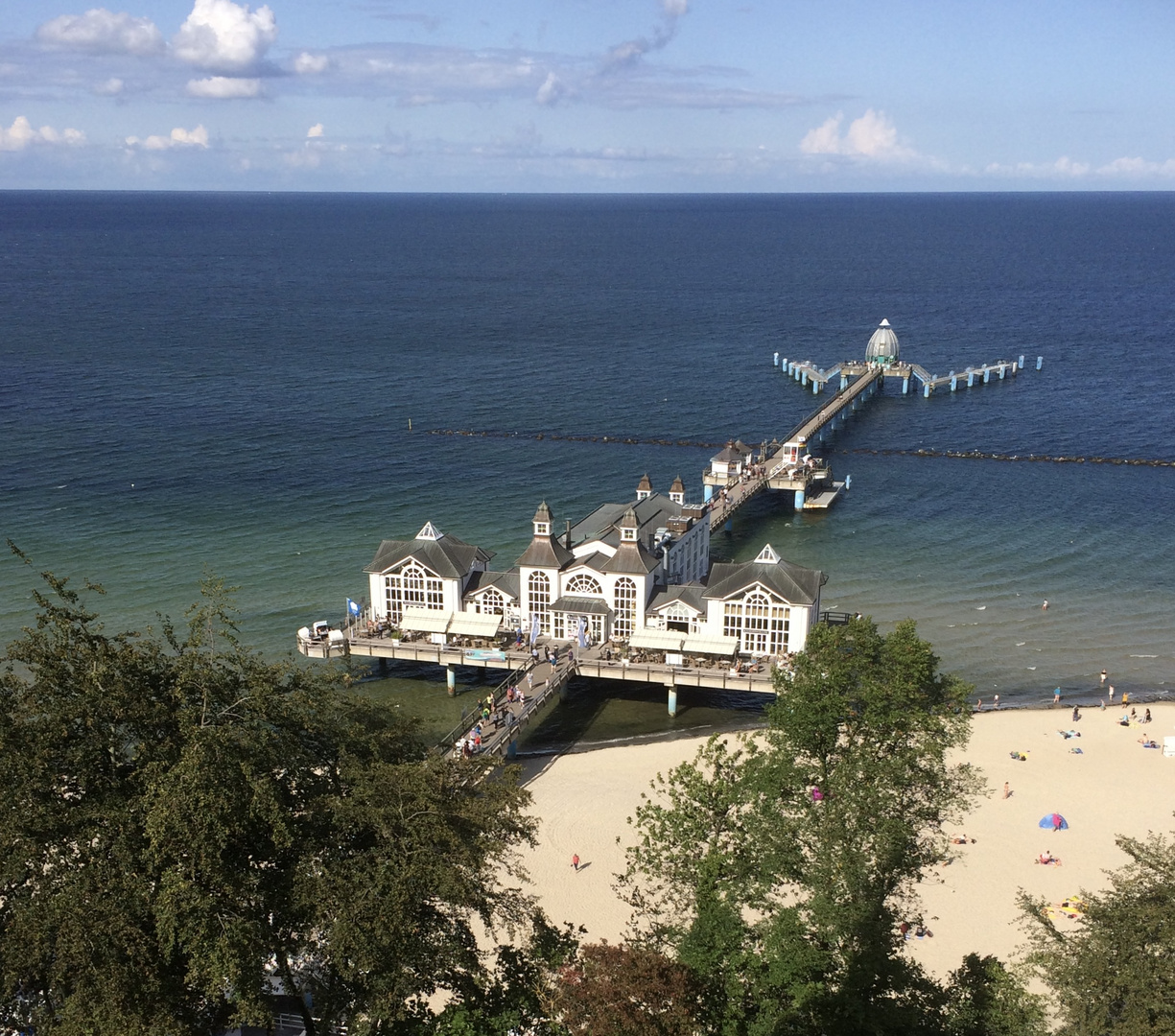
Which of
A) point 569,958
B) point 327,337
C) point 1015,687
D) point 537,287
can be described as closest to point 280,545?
point 1015,687

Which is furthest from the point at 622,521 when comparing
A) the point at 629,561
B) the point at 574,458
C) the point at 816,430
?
the point at 816,430

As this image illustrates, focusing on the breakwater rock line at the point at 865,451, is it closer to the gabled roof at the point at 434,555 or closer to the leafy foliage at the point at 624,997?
the gabled roof at the point at 434,555

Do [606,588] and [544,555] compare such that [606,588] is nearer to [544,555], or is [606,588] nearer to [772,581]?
[544,555]

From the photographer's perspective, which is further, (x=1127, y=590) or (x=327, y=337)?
(x=327, y=337)

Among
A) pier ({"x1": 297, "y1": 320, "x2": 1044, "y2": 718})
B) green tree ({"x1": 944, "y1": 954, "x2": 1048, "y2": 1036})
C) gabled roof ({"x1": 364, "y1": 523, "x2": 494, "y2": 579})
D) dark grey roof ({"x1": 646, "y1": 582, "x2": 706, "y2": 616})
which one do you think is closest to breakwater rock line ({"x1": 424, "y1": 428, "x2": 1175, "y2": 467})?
pier ({"x1": 297, "y1": 320, "x2": 1044, "y2": 718})

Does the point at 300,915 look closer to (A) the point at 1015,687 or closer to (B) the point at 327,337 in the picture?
(A) the point at 1015,687

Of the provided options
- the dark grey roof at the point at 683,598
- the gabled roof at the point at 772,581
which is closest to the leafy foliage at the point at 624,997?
the gabled roof at the point at 772,581
